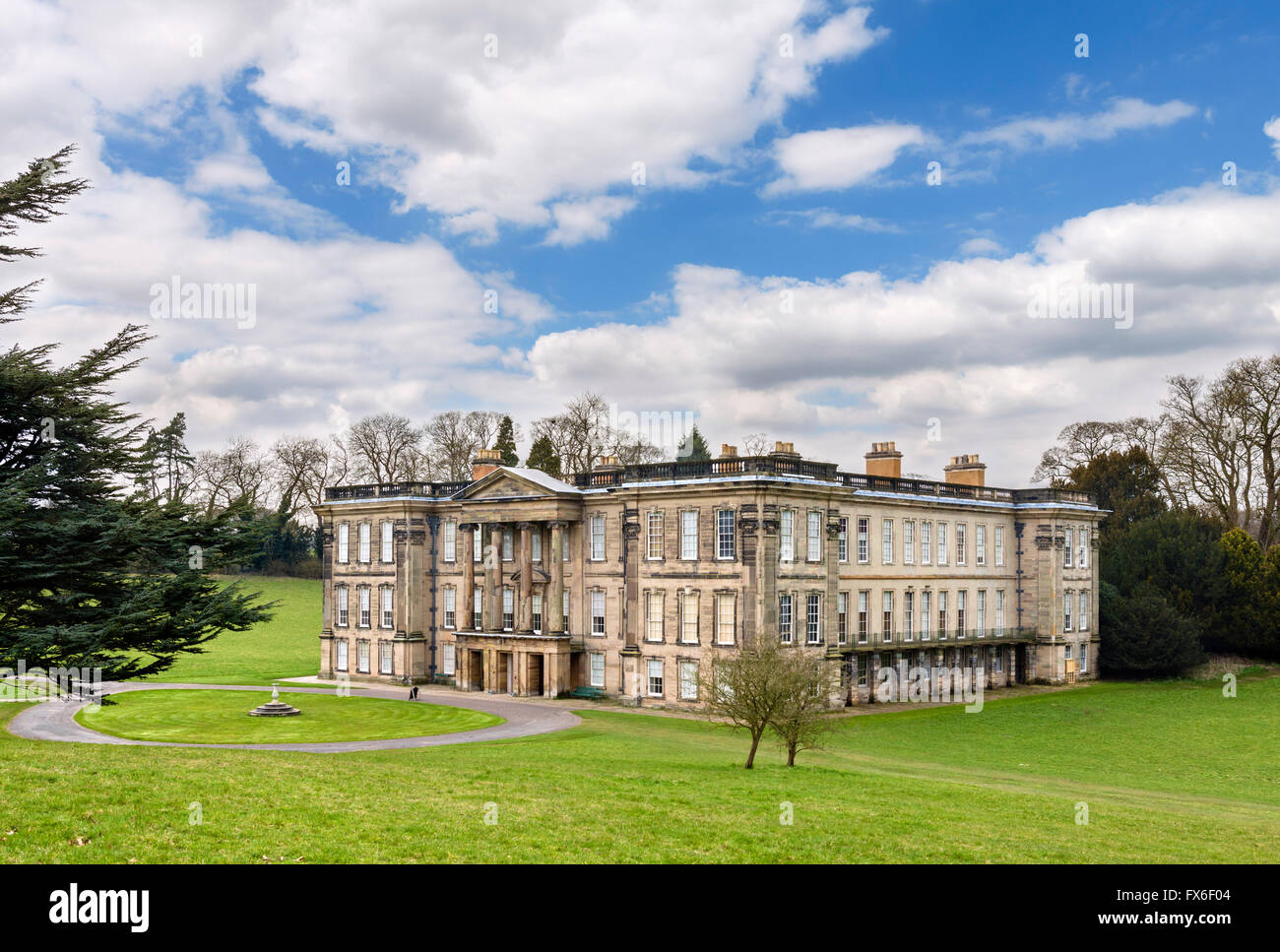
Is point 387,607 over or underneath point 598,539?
underneath

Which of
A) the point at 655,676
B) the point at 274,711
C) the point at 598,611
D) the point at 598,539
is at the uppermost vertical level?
the point at 598,539

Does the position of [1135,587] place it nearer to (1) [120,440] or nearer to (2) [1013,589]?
(2) [1013,589]

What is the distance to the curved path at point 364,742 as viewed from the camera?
117ft

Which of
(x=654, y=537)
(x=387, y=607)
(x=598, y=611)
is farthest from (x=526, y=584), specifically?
(x=387, y=607)

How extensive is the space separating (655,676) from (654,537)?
6780 mm

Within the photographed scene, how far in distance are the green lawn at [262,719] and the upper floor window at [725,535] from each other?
12484 millimetres

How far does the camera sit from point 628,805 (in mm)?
18906

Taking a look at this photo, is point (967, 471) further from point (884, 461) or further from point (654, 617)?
point (654, 617)

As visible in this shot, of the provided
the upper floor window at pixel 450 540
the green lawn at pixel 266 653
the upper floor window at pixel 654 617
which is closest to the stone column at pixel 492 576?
the upper floor window at pixel 450 540

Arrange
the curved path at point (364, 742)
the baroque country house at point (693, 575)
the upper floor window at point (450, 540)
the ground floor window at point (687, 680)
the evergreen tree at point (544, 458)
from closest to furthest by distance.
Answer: the curved path at point (364, 742), the baroque country house at point (693, 575), the ground floor window at point (687, 680), the upper floor window at point (450, 540), the evergreen tree at point (544, 458)

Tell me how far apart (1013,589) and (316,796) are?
53008mm

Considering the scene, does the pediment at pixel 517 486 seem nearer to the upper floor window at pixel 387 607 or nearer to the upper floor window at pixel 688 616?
the upper floor window at pixel 688 616

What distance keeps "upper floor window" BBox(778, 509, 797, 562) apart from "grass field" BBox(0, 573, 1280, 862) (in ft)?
40.7
